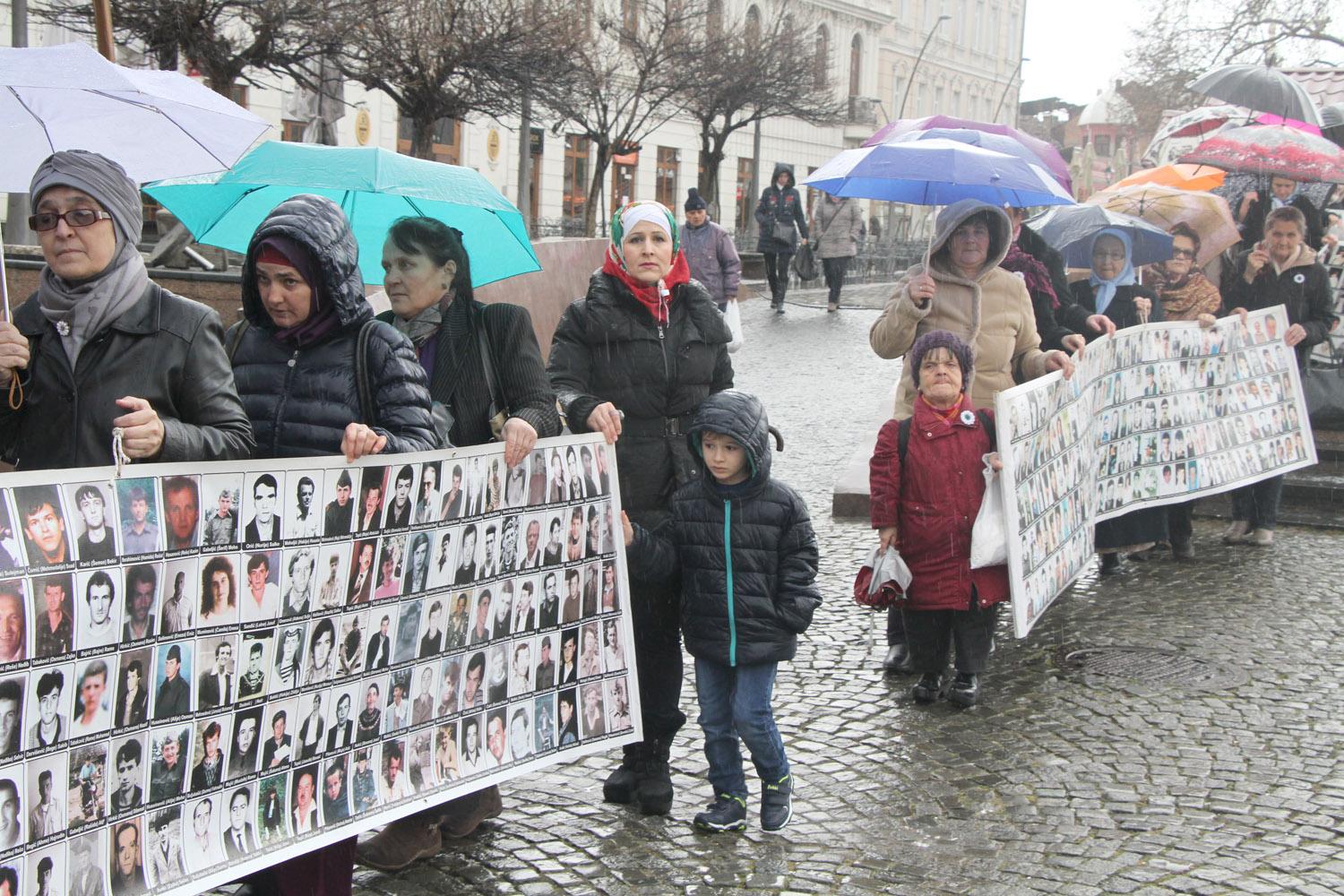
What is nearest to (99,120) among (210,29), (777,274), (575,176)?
(210,29)

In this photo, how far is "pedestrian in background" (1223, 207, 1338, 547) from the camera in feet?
29.5

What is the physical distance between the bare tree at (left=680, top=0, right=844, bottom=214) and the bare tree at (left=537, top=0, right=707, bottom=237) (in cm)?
63

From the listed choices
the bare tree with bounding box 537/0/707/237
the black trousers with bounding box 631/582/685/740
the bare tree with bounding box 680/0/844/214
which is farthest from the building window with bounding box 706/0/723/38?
the black trousers with bounding box 631/582/685/740

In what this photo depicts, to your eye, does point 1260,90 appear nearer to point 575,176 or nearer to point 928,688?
point 928,688

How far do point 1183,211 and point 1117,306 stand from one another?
1.09m

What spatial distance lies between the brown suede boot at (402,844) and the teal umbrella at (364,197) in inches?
63.1

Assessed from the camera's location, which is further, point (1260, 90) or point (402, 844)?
point (1260, 90)

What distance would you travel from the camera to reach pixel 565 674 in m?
4.33

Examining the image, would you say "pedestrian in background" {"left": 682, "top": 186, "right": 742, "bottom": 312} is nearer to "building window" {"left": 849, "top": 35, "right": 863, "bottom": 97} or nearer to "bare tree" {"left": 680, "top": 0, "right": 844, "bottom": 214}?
"bare tree" {"left": 680, "top": 0, "right": 844, "bottom": 214}

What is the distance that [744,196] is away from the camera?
56406 millimetres

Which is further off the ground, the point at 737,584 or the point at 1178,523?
the point at 737,584

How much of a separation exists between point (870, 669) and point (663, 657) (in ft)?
5.88

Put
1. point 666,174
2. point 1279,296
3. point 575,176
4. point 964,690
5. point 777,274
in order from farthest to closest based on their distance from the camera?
point 666,174 < point 575,176 < point 777,274 < point 1279,296 < point 964,690

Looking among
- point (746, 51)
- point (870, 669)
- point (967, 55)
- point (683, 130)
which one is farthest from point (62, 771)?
point (967, 55)
